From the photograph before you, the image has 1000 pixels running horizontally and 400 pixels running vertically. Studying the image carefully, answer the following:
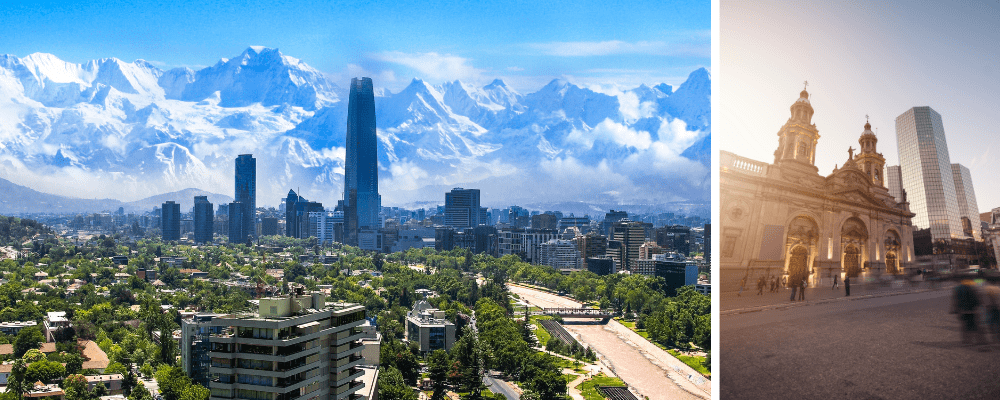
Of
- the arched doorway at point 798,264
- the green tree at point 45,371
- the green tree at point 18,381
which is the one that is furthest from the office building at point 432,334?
the arched doorway at point 798,264

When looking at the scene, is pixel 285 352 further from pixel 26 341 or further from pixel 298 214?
pixel 298 214

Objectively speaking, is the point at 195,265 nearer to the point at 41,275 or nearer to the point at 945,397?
the point at 41,275

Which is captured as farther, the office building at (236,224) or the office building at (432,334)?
the office building at (236,224)

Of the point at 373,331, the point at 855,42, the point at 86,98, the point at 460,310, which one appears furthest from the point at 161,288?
the point at 855,42

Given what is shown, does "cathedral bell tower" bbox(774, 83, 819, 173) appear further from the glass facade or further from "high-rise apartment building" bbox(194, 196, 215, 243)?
"high-rise apartment building" bbox(194, 196, 215, 243)

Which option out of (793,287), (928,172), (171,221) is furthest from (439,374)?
(171,221)

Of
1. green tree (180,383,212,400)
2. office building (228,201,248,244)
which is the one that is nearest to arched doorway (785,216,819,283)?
green tree (180,383,212,400)

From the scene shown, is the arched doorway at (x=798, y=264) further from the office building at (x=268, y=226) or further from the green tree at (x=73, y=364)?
the office building at (x=268, y=226)
